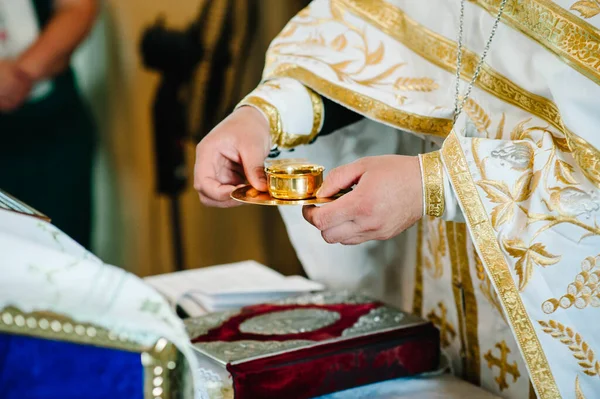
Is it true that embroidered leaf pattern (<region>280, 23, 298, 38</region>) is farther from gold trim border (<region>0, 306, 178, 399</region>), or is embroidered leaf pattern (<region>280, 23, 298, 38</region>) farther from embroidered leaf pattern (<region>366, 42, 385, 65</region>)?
gold trim border (<region>0, 306, 178, 399</region>)

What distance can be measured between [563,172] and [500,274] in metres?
0.13

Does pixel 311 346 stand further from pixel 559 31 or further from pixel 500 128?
pixel 559 31

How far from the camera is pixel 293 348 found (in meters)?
0.89

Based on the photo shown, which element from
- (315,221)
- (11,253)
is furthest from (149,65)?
(11,253)

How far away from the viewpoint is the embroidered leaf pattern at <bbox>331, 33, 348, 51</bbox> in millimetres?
1173

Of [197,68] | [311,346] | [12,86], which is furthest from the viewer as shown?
[197,68]

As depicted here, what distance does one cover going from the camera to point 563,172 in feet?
2.67

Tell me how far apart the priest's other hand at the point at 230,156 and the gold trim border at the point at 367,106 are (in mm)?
106

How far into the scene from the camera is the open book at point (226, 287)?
1.23 m

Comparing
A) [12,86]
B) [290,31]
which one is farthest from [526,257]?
[12,86]

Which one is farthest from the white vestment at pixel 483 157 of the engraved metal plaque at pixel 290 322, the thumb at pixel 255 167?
the engraved metal plaque at pixel 290 322

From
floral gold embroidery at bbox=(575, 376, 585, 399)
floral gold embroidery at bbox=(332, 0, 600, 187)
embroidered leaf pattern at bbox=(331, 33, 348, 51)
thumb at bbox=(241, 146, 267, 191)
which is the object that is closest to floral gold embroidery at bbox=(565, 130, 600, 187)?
floral gold embroidery at bbox=(332, 0, 600, 187)

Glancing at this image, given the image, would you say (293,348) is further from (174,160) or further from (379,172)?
(174,160)

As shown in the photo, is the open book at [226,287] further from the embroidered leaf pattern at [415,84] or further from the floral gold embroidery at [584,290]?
the floral gold embroidery at [584,290]
